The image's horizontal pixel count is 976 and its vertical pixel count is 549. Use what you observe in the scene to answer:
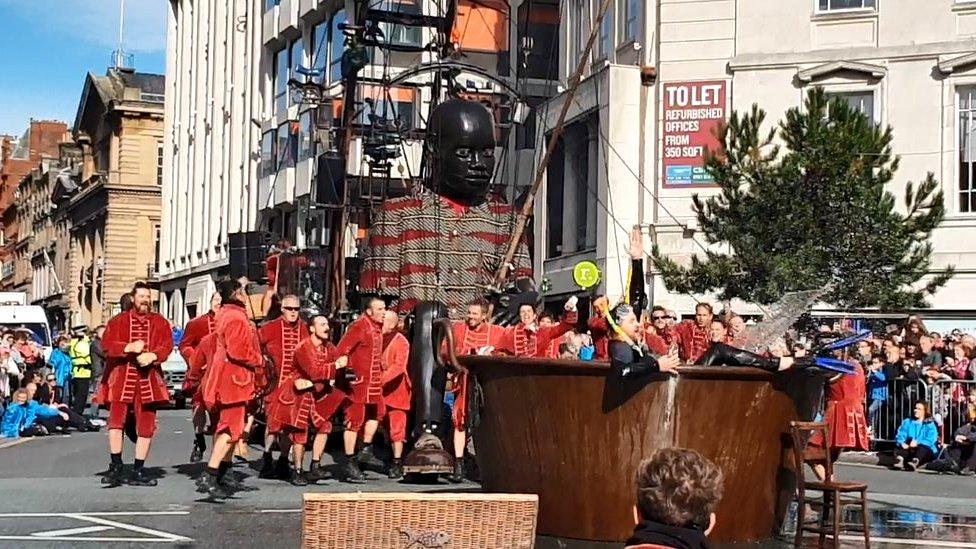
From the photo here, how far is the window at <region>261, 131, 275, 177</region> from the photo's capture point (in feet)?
158

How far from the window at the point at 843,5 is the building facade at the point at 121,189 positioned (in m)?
49.2

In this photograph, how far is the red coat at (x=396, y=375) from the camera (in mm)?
14375

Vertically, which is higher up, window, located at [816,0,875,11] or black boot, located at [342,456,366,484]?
window, located at [816,0,875,11]

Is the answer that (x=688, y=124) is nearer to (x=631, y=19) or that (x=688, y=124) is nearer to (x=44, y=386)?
(x=631, y=19)

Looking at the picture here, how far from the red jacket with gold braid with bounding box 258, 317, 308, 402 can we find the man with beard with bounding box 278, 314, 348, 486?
11cm

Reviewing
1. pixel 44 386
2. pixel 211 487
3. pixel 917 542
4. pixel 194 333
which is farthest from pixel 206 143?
pixel 917 542

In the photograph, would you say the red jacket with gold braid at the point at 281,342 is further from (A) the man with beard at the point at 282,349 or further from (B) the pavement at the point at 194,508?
(B) the pavement at the point at 194,508

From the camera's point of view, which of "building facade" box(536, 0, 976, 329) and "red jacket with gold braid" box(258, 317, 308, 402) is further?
"building facade" box(536, 0, 976, 329)

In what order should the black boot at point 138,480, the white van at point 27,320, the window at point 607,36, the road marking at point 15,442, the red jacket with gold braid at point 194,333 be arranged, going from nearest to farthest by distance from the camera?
the black boot at point 138,480, the red jacket with gold braid at point 194,333, the road marking at point 15,442, the window at point 607,36, the white van at point 27,320

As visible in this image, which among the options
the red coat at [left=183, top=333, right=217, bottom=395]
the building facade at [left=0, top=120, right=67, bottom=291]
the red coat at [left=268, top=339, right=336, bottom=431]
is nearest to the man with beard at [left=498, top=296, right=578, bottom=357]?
the red coat at [left=268, top=339, right=336, bottom=431]

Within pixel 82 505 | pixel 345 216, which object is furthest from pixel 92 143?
pixel 82 505

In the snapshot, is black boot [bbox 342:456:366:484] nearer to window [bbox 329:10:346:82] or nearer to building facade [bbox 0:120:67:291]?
window [bbox 329:10:346:82]

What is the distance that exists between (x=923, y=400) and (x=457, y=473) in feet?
22.1

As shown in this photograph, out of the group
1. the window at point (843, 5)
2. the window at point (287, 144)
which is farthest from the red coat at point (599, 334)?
the window at point (287, 144)
